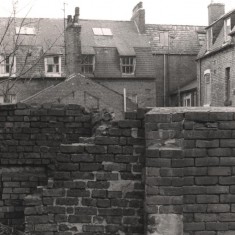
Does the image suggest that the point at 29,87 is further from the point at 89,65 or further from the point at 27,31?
the point at 89,65

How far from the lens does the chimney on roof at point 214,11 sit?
96.7ft

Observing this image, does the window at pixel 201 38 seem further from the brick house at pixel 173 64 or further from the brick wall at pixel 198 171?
the brick wall at pixel 198 171

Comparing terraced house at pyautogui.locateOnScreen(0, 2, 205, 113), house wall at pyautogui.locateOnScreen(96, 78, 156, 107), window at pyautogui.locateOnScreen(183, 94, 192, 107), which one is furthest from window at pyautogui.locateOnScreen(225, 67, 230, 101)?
house wall at pyautogui.locateOnScreen(96, 78, 156, 107)

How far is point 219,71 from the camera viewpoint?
25859 mm

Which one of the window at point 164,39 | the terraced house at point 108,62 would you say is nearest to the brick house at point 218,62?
the terraced house at point 108,62

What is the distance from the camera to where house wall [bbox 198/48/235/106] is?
24.1m

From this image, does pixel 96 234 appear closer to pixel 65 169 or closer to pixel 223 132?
pixel 65 169

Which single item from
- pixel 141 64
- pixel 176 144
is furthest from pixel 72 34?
pixel 176 144

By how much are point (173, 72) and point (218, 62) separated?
9.73 m

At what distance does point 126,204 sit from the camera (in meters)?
4.52

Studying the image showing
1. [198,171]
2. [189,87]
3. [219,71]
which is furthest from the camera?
[189,87]

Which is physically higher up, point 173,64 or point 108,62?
point 173,64

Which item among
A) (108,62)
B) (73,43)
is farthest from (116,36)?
(73,43)

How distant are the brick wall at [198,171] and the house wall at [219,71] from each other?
19.7 m
